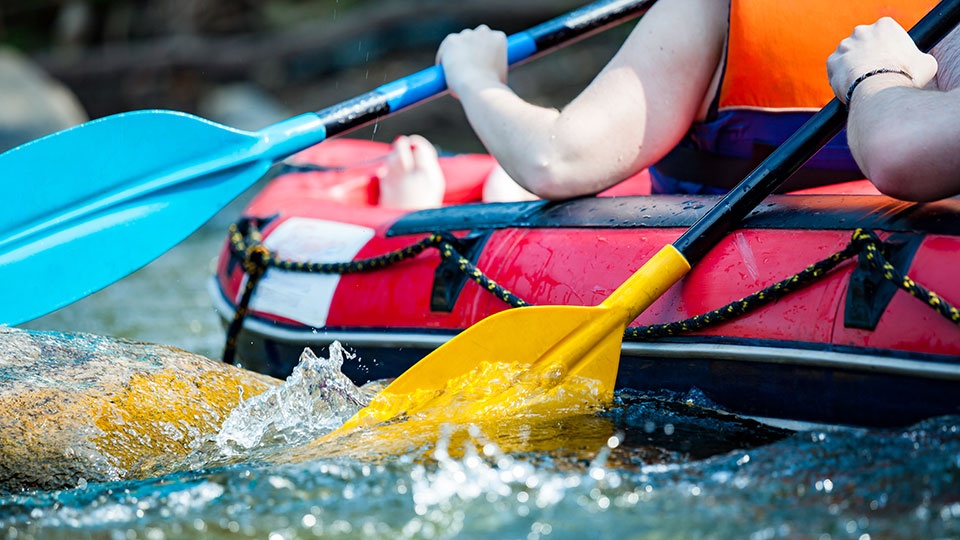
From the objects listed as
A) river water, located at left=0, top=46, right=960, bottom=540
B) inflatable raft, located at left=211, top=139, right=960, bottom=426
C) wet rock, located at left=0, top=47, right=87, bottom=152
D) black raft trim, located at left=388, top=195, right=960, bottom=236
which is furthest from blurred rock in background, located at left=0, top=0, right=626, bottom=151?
river water, located at left=0, top=46, right=960, bottom=540

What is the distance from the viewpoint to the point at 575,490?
143 centimetres

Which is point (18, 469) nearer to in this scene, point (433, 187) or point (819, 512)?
point (819, 512)

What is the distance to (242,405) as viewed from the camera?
194 cm

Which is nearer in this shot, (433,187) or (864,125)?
(864,125)

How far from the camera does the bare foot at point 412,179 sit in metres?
3.11

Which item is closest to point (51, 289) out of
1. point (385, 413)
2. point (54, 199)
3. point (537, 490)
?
point (54, 199)

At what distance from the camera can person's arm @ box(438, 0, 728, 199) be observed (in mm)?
2047

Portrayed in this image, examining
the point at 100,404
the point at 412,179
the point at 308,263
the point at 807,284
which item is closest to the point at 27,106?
the point at 412,179

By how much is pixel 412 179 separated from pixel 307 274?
74cm

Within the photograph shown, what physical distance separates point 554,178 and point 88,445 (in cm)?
99

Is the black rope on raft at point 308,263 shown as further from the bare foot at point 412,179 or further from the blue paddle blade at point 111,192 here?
the bare foot at point 412,179

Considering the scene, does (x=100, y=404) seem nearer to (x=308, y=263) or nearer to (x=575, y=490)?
(x=308, y=263)

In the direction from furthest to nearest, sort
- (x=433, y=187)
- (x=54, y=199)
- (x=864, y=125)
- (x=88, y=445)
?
(x=433, y=187)
(x=54, y=199)
(x=88, y=445)
(x=864, y=125)

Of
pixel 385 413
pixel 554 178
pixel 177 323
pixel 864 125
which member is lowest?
pixel 177 323
